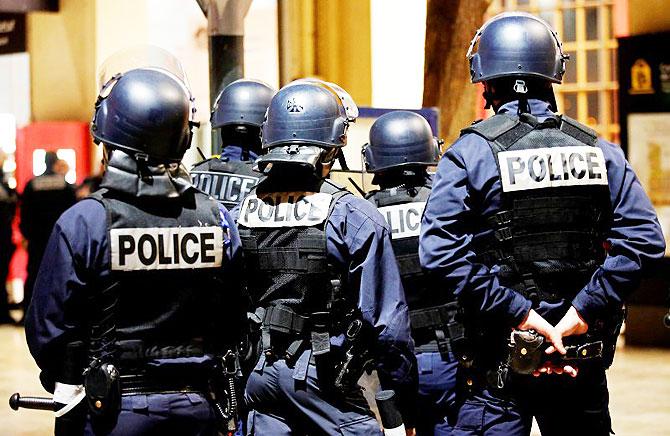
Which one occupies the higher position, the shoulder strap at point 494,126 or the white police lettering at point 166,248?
the shoulder strap at point 494,126

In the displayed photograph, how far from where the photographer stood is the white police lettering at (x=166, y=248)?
4113 mm

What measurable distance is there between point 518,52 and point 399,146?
143cm

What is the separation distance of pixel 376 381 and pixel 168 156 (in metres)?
2.68

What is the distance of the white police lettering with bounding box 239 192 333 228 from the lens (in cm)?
468

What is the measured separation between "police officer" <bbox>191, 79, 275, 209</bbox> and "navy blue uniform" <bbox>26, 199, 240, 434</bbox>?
2.57 m

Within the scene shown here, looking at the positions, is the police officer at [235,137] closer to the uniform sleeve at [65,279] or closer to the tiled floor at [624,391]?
the uniform sleeve at [65,279]

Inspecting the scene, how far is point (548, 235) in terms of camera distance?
179 inches

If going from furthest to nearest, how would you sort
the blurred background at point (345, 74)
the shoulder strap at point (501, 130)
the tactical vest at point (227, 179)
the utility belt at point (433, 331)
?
the blurred background at point (345, 74) → the tactical vest at point (227, 179) → the utility belt at point (433, 331) → the shoulder strap at point (501, 130)

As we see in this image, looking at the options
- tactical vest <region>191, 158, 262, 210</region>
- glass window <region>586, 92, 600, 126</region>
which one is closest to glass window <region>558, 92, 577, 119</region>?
glass window <region>586, 92, 600, 126</region>

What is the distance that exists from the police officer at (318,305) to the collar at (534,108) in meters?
0.62

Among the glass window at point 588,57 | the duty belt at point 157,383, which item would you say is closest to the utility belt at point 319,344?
the duty belt at point 157,383

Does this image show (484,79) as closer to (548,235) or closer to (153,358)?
(548,235)

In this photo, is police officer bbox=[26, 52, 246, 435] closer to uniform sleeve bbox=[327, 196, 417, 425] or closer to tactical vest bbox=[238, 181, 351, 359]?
tactical vest bbox=[238, 181, 351, 359]

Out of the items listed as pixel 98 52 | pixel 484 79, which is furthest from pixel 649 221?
pixel 98 52
